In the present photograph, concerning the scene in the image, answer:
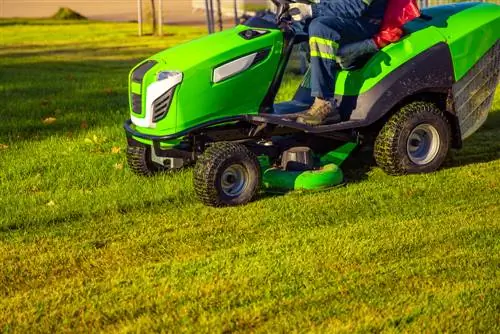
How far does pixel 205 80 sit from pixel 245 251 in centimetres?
140

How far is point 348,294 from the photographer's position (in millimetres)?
4531

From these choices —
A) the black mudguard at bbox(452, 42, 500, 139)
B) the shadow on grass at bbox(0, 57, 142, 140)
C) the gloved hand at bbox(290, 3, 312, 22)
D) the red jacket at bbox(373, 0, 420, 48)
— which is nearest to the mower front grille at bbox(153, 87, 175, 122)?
the gloved hand at bbox(290, 3, 312, 22)

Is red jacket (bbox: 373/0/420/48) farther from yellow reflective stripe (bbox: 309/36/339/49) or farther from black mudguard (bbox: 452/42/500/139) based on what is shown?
black mudguard (bbox: 452/42/500/139)

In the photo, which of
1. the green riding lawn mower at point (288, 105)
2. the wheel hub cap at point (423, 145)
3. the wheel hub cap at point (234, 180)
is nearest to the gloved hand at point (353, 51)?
the green riding lawn mower at point (288, 105)

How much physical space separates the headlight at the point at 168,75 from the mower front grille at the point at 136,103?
0.28 meters

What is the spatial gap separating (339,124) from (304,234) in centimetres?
130

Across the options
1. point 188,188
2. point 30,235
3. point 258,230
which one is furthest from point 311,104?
point 30,235

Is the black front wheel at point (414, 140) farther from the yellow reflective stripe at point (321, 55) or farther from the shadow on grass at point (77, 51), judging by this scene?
the shadow on grass at point (77, 51)

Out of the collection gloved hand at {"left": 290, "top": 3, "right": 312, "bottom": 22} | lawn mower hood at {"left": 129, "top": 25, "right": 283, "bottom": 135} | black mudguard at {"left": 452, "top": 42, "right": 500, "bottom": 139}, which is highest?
gloved hand at {"left": 290, "top": 3, "right": 312, "bottom": 22}

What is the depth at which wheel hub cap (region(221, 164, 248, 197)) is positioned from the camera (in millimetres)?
6195

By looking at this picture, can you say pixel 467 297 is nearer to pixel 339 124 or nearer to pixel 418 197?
pixel 418 197

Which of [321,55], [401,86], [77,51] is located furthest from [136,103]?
[77,51]

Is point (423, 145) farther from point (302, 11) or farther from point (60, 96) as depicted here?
point (60, 96)

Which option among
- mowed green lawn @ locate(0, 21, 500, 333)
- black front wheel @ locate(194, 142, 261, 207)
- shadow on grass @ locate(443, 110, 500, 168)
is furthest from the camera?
shadow on grass @ locate(443, 110, 500, 168)
